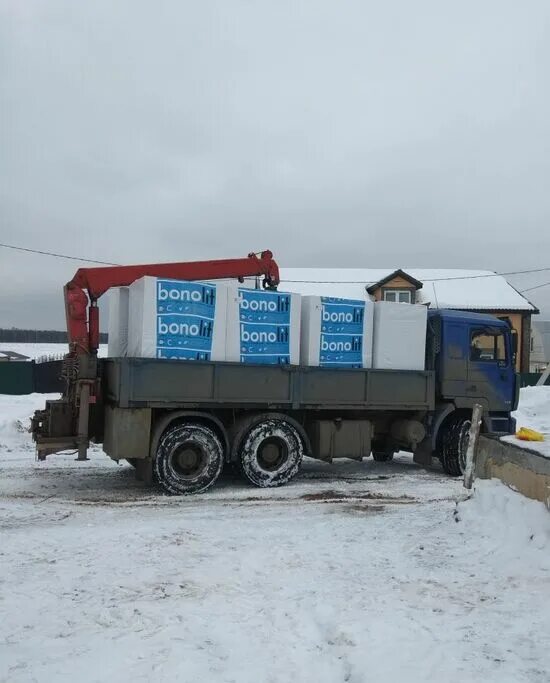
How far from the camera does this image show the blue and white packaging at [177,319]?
320 inches

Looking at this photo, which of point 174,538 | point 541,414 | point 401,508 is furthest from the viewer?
point 541,414

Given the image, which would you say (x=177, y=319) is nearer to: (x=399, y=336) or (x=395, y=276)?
(x=399, y=336)

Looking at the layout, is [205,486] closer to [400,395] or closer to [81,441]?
[81,441]

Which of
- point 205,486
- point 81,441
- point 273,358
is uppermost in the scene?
point 273,358

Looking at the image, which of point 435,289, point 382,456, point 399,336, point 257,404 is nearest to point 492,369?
point 399,336

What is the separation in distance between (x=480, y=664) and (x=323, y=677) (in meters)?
0.96

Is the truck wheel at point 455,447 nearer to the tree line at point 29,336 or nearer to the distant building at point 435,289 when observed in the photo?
the distant building at point 435,289

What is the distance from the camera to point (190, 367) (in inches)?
329

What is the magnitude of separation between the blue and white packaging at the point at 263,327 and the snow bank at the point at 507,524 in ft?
11.4

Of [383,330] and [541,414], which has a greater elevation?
[383,330]

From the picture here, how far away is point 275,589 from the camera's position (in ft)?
15.3

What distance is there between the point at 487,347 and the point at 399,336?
6.37 ft

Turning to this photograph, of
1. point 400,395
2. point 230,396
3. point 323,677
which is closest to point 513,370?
point 400,395

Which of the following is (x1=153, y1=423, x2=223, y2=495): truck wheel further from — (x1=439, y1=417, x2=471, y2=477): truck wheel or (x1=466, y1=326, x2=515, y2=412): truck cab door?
(x1=466, y1=326, x2=515, y2=412): truck cab door
